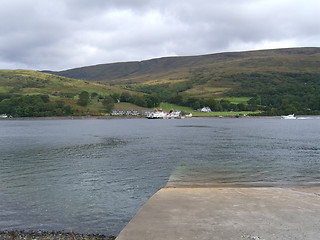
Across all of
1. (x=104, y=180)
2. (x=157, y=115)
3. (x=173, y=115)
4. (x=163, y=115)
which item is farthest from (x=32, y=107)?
(x=104, y=180)

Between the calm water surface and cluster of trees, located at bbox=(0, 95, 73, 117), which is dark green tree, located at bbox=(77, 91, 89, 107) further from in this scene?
the calm water surface

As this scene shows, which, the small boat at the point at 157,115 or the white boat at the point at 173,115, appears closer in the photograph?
the small boat at the point at 157,115

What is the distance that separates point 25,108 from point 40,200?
18270cm

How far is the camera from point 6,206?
15469 millimetres

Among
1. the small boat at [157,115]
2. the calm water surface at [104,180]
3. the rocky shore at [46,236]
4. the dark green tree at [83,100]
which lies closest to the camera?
the rocky shore at [46,236]

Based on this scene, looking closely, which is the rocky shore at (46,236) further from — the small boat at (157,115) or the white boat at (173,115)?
the white boat at (173,115)

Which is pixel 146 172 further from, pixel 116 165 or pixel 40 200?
pixel 40 200

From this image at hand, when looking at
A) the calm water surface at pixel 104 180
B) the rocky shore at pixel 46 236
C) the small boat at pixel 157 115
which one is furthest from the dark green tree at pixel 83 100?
the rocky shore at pixel 46 236

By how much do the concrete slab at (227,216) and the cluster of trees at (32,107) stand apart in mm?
182618

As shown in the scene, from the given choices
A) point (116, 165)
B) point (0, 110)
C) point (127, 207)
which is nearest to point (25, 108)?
point (0, 110)

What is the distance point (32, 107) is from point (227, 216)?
625ft

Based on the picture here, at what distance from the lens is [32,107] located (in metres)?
184

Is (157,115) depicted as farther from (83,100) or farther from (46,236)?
(46,236)

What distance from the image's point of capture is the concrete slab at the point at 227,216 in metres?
9.58
